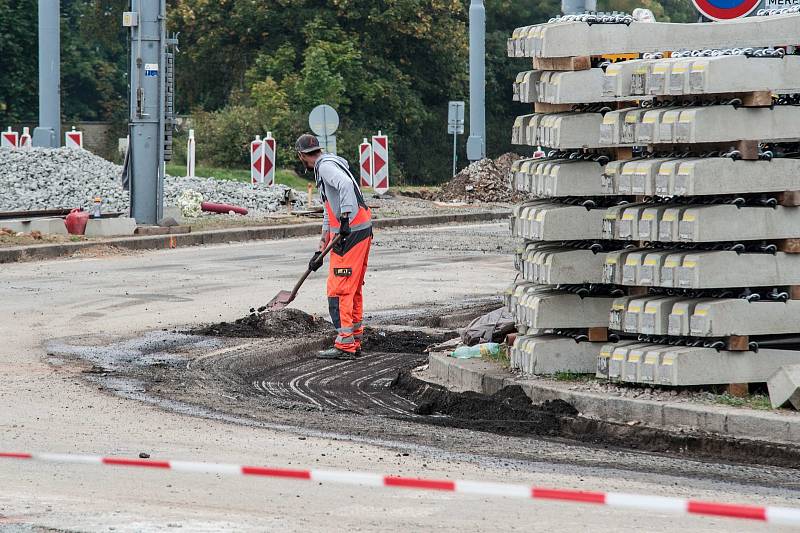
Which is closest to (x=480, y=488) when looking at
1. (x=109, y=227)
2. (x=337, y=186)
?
(x=337, y=186)

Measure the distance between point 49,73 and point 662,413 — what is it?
94.3ft

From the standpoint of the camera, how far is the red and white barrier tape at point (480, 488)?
571 centimetres

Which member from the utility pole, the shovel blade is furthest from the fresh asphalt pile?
the shovel blade

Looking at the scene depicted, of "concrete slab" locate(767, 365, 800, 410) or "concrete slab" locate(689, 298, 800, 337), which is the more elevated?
"concrete slab" locate(689, 298, 800, 337)

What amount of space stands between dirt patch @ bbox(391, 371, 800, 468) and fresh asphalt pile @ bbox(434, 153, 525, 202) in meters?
24.1

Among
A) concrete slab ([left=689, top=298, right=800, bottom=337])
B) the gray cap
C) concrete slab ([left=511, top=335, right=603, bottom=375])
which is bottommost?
concrete slab ([left=511, top=335, right=603, bottom=375])

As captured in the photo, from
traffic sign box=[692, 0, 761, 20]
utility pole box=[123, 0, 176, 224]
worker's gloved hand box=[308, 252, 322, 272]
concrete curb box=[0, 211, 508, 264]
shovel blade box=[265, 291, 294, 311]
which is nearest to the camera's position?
traffic sign box=[692, 0, 761, 20]

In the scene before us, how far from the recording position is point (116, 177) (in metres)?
29.3

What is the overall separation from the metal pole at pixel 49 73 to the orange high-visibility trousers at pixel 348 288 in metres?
23.4

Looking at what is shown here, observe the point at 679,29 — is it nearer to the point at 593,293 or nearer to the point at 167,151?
the point at 593,293

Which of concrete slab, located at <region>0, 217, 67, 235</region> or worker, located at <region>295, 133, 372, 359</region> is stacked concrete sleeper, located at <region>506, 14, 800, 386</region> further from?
concrete slab, located at <region>0, 217, 67, 235</region>

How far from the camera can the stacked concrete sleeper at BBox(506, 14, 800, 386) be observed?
8.82 meters

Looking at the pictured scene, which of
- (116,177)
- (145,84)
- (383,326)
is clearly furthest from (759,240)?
(116,177)

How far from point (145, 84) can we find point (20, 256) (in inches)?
173
